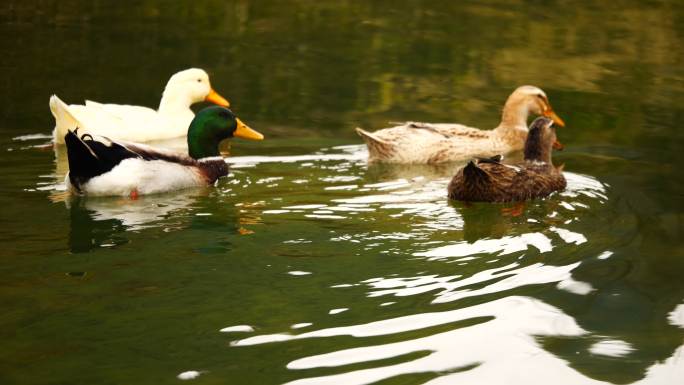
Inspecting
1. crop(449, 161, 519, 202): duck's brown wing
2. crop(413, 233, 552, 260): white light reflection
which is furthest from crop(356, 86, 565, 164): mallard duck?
crop(413, 233, 552, 260): white light reflection

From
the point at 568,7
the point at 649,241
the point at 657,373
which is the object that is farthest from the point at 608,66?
the point at 657,373

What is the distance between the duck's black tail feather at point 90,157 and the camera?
9.46 metres

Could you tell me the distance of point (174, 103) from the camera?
13.2 m

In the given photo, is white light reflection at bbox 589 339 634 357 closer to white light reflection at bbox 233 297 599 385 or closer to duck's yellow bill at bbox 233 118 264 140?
white light reflection at bbox 233 297 599 385

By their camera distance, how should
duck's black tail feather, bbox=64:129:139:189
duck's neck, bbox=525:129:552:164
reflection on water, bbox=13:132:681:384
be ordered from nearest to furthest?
reflection on water, bbox=13:132:681:384, duck's black tail feather, bbox=64:129:139:189, duck's neck, bbox=525:129:552:164

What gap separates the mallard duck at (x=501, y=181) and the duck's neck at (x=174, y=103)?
4.62 m

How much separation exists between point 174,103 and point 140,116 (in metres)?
0.73

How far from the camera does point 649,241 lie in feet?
27.5

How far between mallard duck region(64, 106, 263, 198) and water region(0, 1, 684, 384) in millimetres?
152

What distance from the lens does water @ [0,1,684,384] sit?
596 cm

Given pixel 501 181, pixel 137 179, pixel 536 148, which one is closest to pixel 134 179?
pixel 137 179

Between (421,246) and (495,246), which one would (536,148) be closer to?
(495,246)

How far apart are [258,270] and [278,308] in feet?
2.78

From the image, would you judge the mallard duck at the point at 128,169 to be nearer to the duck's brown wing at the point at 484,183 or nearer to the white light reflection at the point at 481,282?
the duck's brown wing at the point at 484,183
